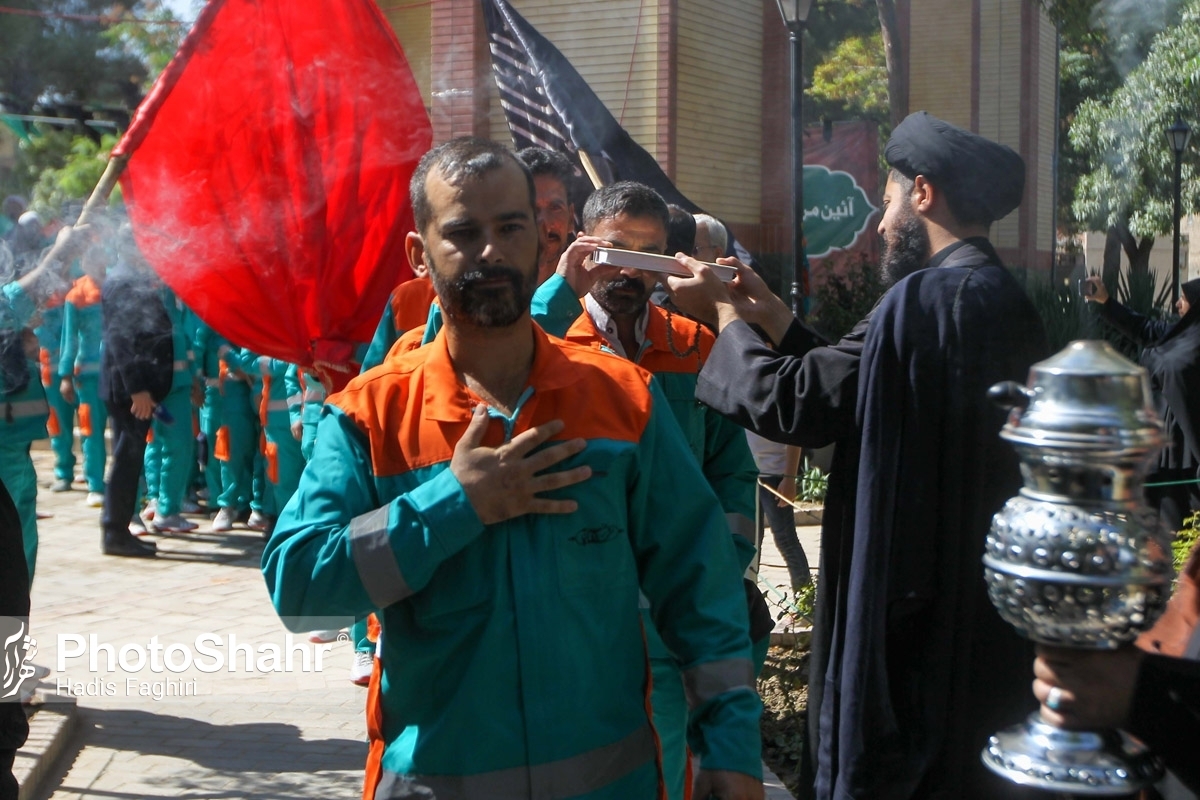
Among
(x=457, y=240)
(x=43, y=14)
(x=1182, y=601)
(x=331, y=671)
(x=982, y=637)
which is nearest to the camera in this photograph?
(x=1182, y=601)

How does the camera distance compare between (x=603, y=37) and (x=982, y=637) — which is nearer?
(x=982, y=637)

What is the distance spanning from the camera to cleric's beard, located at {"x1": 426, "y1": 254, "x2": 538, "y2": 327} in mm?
2359

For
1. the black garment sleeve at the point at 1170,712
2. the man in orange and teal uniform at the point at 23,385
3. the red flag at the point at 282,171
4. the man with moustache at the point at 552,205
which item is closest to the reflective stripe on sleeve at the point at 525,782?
the black garment sleeve at the point at 1170,712

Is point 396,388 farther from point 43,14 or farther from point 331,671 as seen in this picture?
point 331,671

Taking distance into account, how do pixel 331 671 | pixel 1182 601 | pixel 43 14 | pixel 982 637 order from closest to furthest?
1. pixel 1182 601
2. pixel 982 637
3. pixel 43 14
4. pixel 331 671

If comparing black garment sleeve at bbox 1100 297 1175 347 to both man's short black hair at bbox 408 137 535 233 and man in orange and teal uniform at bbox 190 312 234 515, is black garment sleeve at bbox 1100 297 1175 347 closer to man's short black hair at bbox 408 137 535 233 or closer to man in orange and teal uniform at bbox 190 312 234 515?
man in orange and teal uniform at bbox 190 312 234 515

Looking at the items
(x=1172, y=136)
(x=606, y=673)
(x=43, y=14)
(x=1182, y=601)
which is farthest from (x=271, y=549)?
(x=1172, y=136)

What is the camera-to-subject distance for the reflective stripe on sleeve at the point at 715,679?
7.69ft

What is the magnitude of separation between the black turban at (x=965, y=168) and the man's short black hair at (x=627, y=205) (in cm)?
91

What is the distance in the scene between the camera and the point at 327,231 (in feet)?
19.3

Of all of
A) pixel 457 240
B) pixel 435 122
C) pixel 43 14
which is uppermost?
pixel 435 122

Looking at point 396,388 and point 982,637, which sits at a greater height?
point 396,388

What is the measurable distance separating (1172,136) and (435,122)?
20.7 ft

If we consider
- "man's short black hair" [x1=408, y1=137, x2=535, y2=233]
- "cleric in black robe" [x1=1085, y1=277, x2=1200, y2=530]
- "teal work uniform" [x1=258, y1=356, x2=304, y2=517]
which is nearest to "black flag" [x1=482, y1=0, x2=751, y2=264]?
"teal work uniform" [x1=258, y1=356, x2=304, y2=517]
